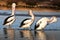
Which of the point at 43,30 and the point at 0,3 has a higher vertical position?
the point at 0,3

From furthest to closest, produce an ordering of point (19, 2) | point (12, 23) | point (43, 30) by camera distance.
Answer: point (19, 2) → point (12, 23) → point (43, 30)

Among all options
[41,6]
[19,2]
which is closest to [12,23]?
[41,6]

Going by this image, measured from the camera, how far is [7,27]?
65.0ft

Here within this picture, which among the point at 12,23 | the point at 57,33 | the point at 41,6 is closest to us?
the point at 57,33

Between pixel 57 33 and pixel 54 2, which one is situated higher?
pixel 54 2

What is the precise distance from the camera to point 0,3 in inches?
1549

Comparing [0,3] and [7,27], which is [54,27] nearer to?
[7,27]

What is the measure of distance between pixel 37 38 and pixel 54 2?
27476 mm

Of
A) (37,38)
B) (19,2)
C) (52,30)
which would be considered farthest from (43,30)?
(19,2)

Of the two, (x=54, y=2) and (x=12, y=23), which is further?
(x=54, y=2)

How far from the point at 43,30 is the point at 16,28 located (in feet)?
4.39

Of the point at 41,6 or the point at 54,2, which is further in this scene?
the point at 54,2

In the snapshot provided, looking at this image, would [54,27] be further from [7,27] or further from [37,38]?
[37,38]

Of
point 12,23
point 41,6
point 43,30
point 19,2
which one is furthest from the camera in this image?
point 19,2
